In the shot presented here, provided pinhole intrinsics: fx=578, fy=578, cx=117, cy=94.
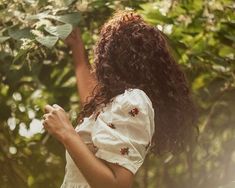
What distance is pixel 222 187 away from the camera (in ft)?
5.87

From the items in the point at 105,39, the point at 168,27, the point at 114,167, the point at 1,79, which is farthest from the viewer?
the point at 1,79

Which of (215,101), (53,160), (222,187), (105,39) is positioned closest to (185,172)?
(222,187)

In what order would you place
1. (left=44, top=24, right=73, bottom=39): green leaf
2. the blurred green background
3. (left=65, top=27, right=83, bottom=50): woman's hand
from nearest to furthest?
(left=44, top=24, right=73, bottom=39): green leaf
(left=65, top=27, right=83, bottom=50): woman's hand
the blurred green background

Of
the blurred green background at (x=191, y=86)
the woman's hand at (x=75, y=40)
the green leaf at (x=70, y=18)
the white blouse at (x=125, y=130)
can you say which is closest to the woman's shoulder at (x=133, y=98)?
the white blouse at (x=125, y=130)

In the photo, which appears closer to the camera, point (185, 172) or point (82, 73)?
point (82, 73)

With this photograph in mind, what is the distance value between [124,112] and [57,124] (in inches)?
4.9

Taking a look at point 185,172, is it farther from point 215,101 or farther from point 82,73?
point 82,73

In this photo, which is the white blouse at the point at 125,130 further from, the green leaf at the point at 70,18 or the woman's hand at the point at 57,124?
the green leaf at the point at 70,18

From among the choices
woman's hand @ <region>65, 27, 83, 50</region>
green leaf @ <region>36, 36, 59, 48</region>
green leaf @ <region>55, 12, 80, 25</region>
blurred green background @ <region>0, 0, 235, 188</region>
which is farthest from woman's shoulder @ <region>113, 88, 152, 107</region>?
blurred green background @ <region>0, 0, 235, 188</region>

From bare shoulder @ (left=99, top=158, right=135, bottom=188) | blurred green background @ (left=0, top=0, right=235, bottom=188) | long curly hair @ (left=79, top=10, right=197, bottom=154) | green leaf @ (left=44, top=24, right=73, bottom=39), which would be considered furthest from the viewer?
blurred green background @ (left=0, top=0, right=235, bottom=188)

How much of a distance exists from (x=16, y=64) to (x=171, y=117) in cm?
73

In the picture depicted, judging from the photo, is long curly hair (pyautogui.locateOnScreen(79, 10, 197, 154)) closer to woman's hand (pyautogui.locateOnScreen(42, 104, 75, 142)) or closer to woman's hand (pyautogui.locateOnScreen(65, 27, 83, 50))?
woman's hand (pyautogui.locateOnScreen(42, 104, 75, 142))

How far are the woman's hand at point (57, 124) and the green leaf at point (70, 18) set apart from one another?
0.34 metres

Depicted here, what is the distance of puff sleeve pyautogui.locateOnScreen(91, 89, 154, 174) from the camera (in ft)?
3.40
